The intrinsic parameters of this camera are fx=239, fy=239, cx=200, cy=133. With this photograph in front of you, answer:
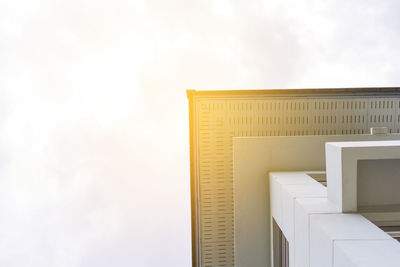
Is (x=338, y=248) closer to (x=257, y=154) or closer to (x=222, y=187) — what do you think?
(x=257, y=154)

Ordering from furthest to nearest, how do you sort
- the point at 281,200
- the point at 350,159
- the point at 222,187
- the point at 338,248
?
1. the point at 222,187
2. the point at 281,200
3. the point at 350,159
4. the point at 338,248

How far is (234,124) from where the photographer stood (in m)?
9.23

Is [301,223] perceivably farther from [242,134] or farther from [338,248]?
[242,134]

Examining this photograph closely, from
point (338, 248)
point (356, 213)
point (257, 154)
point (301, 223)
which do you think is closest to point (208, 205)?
point (257, 154)

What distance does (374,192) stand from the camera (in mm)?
4258

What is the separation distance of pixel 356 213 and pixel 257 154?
12.5ft

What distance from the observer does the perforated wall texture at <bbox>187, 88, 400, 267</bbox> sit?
9.15 m

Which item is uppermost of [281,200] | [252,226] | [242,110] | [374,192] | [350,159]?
[242,110]

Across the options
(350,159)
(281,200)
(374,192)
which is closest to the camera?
(350,159)

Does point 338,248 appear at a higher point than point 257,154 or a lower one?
lower

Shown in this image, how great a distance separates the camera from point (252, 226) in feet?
25.6

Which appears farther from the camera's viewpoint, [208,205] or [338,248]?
[208,205]

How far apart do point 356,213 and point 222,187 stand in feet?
17.9

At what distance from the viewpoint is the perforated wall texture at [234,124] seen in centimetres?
915
